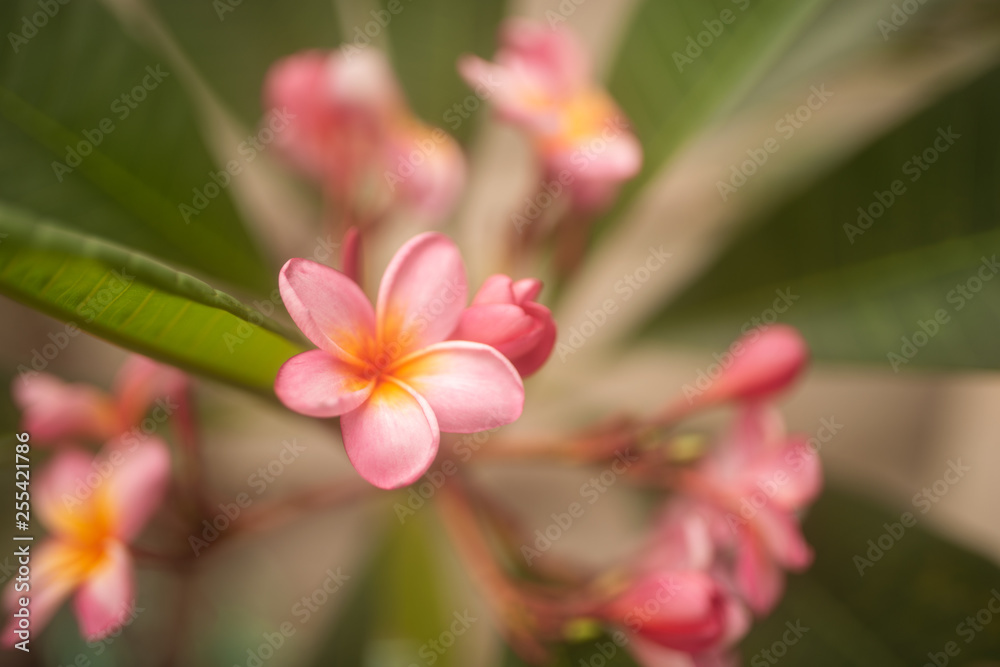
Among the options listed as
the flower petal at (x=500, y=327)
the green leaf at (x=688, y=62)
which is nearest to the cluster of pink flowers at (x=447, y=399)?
the flower petal at (x=500, y=327)

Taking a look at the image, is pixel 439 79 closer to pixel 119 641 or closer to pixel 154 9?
pixel 154 9

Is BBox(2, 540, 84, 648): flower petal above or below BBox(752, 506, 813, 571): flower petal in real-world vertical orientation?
above

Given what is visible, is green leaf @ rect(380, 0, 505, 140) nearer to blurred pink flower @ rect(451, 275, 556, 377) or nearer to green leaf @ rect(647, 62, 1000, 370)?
green leaf @ rect(647, 62, 1000, 370)

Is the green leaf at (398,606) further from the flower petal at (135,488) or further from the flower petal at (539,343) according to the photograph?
the flower petal at (539,343)

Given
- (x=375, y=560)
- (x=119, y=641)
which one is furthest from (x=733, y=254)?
(x=119, y=641)

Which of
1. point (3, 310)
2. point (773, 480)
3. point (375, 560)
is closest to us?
point (773, 480)

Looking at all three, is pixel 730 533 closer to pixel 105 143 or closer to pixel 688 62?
pixel 688 62

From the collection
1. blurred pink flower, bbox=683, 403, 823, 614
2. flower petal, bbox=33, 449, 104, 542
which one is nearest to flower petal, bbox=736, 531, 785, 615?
blurred pink flower, bbox=683, 403, 823, 614
